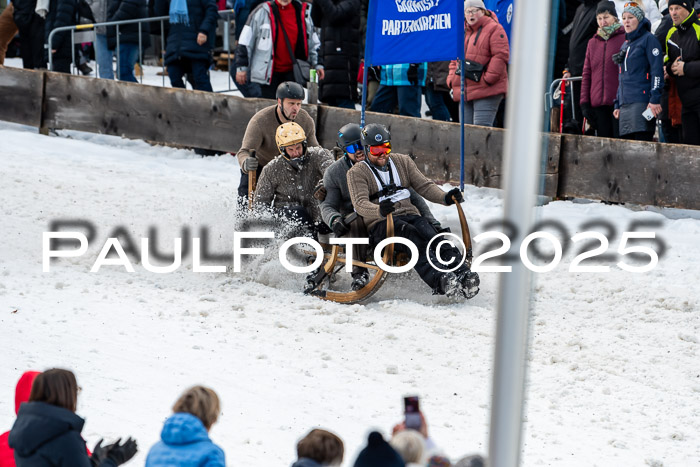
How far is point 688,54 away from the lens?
9.20 metres

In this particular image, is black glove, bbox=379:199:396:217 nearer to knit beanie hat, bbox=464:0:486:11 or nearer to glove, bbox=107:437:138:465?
knit beanie hat, bbox=464:0:486:11

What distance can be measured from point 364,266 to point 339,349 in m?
Answer: 1.27

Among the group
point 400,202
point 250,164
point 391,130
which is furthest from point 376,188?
point 391,130

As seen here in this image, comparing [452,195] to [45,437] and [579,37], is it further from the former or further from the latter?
[45,437]

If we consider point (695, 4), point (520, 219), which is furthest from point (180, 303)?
point (695, 4)

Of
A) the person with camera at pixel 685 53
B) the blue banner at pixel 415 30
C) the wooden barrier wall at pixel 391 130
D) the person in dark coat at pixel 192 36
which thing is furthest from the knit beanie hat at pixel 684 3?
the person in dark coat at pixel 192 36

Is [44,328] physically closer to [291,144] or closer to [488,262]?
[291,144]

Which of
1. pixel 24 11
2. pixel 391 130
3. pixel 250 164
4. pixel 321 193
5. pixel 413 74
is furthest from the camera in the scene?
pixel 24 11

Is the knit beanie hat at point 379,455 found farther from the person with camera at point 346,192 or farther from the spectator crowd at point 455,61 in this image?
the spectator crowd at point 455,61

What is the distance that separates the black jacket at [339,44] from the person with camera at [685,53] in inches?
129

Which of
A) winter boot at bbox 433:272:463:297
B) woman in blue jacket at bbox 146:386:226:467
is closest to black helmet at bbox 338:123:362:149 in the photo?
winter boot at bbox 433:272:463:297

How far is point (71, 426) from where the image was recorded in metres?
3.33

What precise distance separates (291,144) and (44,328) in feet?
8.42

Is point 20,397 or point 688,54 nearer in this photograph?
point 20,397
